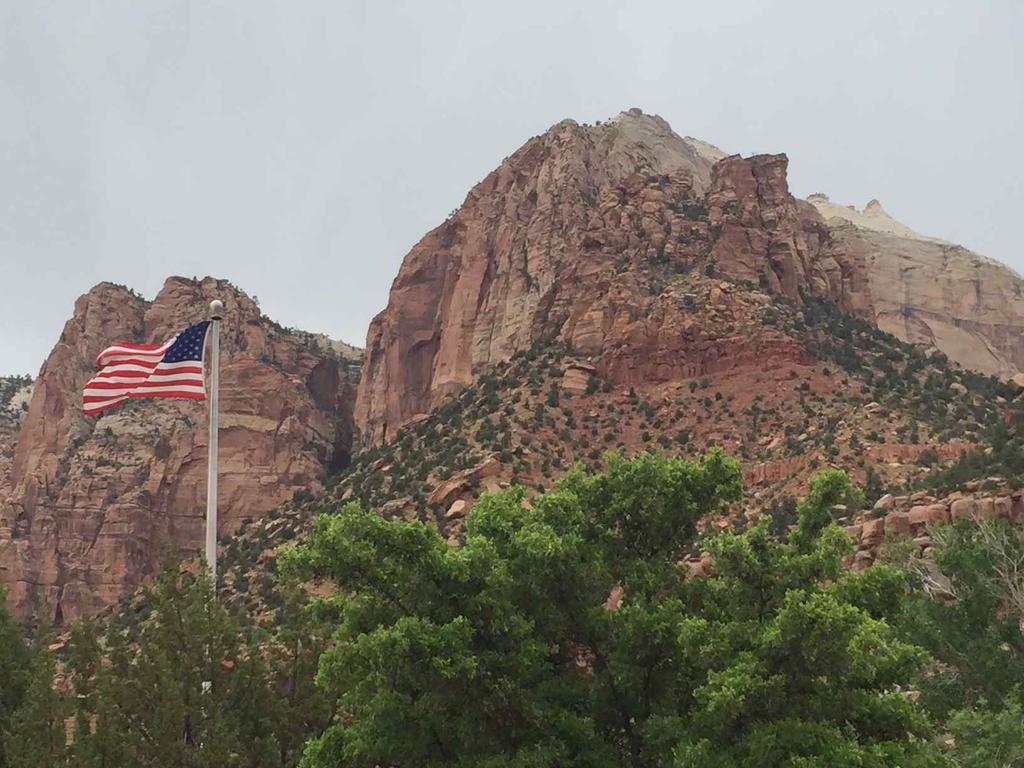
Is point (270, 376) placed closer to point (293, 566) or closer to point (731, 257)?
point (731, 257)

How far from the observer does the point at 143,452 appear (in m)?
86.8

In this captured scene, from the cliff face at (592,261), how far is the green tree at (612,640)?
41.3 meters

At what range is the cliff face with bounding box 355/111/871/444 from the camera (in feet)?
203

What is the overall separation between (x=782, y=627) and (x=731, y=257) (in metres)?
53.0

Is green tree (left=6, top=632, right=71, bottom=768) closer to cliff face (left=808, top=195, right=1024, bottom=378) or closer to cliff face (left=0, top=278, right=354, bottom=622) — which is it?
cliff face (left=0, top=278, right=354, bottom=622)

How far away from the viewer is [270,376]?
291 ft

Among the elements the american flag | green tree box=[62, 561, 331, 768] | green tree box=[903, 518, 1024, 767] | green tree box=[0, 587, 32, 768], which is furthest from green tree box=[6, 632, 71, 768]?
green tree box=[903, 518, 1024, 767]

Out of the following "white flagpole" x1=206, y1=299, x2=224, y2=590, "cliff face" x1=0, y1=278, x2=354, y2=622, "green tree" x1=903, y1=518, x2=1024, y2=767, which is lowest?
"green tree" x1=903, y1=518, x2=1024, y2=767

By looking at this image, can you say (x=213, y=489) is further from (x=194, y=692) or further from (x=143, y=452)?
(x=143, y=452)

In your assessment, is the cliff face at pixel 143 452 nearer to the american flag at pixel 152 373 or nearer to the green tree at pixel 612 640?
the american flag at pixel 152 373

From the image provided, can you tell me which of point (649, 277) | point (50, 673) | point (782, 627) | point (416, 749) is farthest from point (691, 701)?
point (649, 277)

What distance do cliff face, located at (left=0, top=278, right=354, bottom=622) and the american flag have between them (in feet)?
191

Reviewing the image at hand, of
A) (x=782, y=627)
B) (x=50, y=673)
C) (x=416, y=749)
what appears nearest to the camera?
(x=782, y=627)

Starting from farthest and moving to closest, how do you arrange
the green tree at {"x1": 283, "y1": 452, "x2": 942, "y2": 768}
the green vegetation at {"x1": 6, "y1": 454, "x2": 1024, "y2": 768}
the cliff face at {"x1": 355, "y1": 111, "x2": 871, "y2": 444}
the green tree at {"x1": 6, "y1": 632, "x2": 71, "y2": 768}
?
the cliff face at {"x1": 355, "y1": 111, "x2": 871, "y2": 444}, the green tree at {"x1": 6, "y1": 632, "x2": 71, "y2": 768}, the green vegetation at {"x1": 6, "y1": 454, "x2": 1024, "y2": 768}, the green tree at {"x1": 283, "y1": 452, "x2": 942, "y2": 768}
